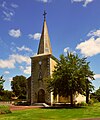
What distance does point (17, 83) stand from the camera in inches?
4026

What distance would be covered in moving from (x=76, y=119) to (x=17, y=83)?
271ft

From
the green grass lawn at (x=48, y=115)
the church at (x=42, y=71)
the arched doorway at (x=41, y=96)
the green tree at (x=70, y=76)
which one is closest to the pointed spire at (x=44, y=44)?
the church at (x=42, y=71)

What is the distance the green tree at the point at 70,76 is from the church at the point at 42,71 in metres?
9.72

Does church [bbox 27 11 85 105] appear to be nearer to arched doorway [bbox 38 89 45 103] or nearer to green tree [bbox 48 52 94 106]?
arched doorway [bbox 38 89 45 103]

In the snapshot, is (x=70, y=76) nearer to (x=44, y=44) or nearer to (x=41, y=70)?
(x=41, y=70)

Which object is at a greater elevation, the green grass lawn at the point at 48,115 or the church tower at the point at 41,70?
the church tower at the point at 41,70

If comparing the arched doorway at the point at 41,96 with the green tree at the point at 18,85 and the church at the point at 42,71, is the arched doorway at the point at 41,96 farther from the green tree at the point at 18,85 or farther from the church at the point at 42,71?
the green tree at the point at 18,85

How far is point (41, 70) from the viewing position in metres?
55.2

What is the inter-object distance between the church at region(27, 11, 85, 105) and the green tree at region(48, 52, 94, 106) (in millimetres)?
9722

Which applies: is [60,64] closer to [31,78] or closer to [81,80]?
[81,80]

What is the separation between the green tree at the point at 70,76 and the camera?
41.4m

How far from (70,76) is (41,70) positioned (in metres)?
15.1

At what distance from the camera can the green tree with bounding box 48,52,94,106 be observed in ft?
136

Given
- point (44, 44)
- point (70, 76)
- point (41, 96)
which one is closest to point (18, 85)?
point (41, 96)
